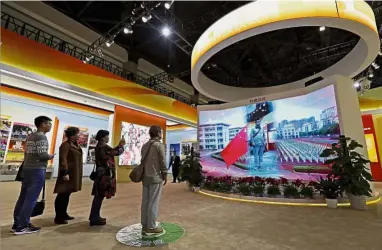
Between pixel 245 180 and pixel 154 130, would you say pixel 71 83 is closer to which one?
pixel 154 130

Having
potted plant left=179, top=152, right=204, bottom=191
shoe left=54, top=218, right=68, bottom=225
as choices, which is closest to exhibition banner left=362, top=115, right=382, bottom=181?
potted plant left=179, top=152, right=204, bottom=191

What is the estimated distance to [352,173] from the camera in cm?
401

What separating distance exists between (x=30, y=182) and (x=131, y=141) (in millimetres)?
7041

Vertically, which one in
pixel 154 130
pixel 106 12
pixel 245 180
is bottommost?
pixel 245 180

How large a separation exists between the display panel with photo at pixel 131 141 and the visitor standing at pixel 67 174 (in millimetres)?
5988

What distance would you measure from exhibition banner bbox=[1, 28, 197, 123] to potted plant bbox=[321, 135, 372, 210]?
7186 mm

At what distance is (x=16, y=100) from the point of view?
892 centimetres

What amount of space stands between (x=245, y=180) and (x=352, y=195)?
2215 millimetres

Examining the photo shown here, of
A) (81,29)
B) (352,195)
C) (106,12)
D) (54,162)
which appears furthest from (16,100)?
(352,195)

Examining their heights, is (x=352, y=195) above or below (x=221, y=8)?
below

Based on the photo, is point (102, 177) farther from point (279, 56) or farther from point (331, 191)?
point (279, 56)

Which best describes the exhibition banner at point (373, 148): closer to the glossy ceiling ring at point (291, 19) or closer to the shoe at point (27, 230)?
the glossy ceiling ring at point (291, 19)

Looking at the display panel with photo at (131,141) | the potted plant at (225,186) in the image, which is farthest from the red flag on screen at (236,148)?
the display panel with photo at (131,141)

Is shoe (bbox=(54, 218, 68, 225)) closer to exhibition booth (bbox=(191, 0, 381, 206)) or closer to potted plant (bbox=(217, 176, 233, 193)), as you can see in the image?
exhibition booth (bbox=(191, 0, 381, 206))
